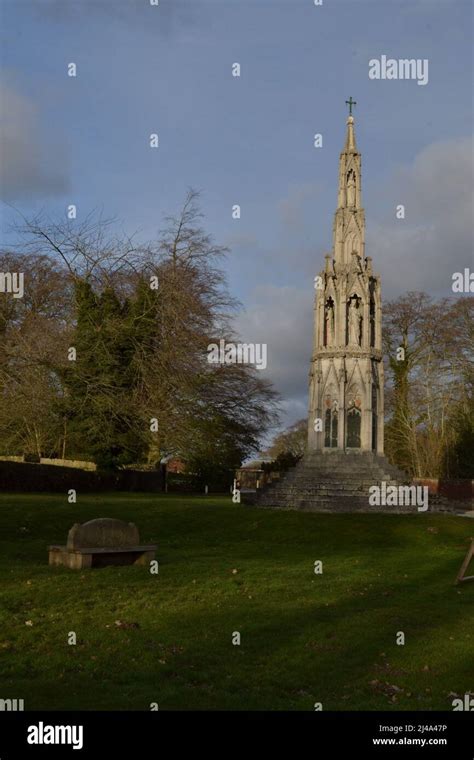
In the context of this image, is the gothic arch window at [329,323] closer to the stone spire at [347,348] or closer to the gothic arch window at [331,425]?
the stone spire at [347,348]

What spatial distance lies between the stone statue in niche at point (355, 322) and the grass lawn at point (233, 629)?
15.3 meters

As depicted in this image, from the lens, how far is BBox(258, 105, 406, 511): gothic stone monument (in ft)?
102

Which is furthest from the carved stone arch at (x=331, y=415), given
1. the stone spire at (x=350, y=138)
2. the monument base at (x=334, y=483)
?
the stone spire at (x=350, y=138)

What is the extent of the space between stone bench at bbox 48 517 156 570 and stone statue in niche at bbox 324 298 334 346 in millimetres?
20112

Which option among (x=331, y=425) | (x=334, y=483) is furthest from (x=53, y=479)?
(x=331, y=425)

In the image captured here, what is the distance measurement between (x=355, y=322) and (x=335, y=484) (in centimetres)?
755

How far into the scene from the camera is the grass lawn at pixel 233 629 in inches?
318

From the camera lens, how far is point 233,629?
10.6 metres

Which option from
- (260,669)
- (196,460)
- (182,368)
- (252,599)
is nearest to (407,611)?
(252,599)

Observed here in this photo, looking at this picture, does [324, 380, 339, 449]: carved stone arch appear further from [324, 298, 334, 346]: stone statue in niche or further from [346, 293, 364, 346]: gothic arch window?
[346, 293, 364, 346]: gothic arch window

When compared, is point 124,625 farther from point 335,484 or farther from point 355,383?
point 355,383

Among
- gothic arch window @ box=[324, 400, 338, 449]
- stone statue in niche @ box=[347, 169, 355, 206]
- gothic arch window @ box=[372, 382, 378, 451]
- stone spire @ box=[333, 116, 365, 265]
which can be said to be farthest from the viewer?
stone statue in niche @ box=[347, 169, 355, 206]

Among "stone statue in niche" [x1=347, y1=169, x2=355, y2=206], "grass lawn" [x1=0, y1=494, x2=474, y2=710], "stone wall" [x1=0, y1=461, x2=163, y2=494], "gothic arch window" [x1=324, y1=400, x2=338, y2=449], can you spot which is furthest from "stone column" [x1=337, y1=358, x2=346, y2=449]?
"grass lawn" [x1=0, y1=494, x2=474, y2=710]

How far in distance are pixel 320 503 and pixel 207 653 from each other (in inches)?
809
